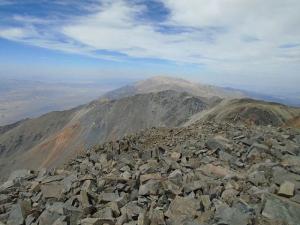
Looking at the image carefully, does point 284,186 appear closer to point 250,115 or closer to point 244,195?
point 244,195

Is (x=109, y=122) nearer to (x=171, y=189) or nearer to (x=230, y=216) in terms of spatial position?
(x=171, y=189)

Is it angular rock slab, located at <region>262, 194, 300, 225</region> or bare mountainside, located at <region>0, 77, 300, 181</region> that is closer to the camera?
angular rock slab, located at <region>262, 194, 300, 225</region>

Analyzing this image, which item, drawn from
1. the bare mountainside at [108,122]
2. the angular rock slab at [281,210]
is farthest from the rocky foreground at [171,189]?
the bare mountainside at [108,122]

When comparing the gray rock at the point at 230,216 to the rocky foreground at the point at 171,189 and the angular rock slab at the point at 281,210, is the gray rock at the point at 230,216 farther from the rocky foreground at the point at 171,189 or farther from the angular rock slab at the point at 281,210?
the angular rock slab at the point at 281,210

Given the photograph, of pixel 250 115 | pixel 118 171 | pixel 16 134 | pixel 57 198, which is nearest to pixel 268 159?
pixel 118 171

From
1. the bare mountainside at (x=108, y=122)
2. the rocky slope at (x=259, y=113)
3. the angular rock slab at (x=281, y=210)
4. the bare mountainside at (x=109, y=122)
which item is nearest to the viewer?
the angular rock slab at (x=281, y=210)

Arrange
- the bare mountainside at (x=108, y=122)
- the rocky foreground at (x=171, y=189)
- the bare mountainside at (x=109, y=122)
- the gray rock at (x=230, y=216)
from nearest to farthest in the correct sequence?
1. the gray rock at (x=230, y=216)
2. the rocky foreground at (x=171, y=189)
3. the bare mountainside at (x=109, y=122)
4. the bare mountainside at (x=108, y=122)

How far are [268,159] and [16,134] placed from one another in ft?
446

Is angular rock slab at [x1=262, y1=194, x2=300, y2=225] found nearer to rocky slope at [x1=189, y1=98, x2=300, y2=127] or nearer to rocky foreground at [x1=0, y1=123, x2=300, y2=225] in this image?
rocky foreground at [x1=0, y1=123, x2=300, y2=225]

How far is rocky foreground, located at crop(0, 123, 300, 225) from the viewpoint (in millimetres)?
11398

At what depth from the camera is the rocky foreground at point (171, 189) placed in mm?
11398

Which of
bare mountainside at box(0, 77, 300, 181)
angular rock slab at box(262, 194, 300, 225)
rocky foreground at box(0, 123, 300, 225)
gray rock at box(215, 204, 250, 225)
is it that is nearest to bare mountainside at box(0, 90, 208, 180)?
bare mountainside at box(0, 77, 300, 181)

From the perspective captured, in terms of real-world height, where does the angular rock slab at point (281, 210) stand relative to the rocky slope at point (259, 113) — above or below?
above

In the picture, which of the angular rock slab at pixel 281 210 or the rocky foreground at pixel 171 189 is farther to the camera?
the rocky foreground at pixel 171 189
